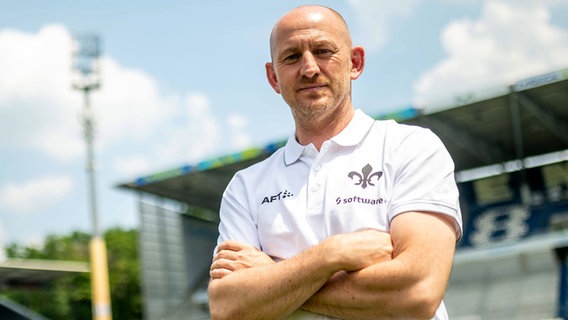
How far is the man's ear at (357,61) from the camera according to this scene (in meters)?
→ 2.23

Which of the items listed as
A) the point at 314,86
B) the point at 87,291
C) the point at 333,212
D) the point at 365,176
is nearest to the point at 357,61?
the point at 314,86

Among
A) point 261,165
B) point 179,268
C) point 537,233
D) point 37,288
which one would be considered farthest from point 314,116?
point 179,268

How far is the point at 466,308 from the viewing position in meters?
20.6

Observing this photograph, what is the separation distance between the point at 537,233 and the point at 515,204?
5.69 feet

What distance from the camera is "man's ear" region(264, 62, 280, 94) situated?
2.27 meters

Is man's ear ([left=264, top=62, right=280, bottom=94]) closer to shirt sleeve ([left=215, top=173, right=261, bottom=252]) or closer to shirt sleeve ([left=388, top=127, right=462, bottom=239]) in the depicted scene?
shirt sleeve ([left=215, top=173, right=261, bottom=252])

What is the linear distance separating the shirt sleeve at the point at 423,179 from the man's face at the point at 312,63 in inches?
9.7

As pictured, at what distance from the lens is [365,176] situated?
2.02 meters

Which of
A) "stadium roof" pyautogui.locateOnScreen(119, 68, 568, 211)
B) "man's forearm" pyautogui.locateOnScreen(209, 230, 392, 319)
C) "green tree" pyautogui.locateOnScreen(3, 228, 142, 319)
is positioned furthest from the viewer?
"green tree" pyautogui.locateOnScreen(3, 228, 142, 319)

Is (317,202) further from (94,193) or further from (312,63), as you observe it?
(94,193)

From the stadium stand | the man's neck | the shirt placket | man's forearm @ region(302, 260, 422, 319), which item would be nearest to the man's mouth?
the man's neck

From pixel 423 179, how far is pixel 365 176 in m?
0.16

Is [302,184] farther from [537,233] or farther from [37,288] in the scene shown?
[537,233]

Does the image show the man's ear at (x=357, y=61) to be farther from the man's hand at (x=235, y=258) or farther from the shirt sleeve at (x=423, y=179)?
the man's hand at (x=235, y=258)
